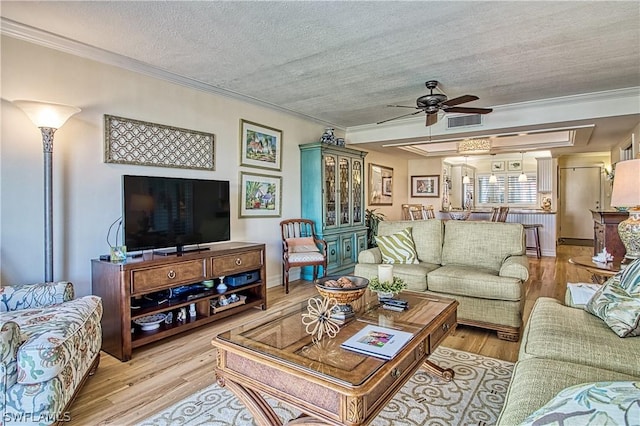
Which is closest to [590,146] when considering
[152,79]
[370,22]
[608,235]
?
[608,235]

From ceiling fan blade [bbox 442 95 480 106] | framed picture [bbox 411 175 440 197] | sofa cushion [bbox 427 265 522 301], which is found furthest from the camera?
framed picture [bbox 411 175 440 197]

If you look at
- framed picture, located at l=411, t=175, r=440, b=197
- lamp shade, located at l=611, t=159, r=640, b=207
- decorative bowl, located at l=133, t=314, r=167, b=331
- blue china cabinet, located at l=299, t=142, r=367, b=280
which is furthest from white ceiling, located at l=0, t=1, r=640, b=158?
framed picture, located at l=411, t=175, r=440, b=197

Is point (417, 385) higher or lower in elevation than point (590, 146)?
lower

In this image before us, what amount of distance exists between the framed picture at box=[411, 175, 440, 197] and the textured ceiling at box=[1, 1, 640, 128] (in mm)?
4703

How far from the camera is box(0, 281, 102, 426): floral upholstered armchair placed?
5.46 feet

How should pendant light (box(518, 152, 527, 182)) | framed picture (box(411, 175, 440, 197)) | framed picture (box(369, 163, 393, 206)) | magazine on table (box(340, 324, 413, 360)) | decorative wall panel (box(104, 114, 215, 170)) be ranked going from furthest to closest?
1. pendant light (box(518, 152, 527, 182))
2. framed picture (box(411, 175, 440, 197))
3. framed picture (box(369, 163, 393, 206))
4. decorative wall panel (box(104, 114, 215, 170))
5. magazine on table (box(340, 324, 413, 360))

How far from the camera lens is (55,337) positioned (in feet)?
5.86

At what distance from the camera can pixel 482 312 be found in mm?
3121

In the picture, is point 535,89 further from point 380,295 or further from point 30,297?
point 30,297

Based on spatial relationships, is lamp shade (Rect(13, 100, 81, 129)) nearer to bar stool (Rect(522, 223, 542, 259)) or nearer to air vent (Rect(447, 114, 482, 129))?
air vent (Rect(447, 114, 482, 129))

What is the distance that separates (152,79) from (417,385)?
11.6 feet

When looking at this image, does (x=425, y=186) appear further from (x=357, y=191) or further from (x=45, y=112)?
(x=45, y=112)

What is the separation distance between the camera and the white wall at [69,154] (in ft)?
8.56

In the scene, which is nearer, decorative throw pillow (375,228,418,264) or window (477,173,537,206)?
decorative throw pillow (375,228,418,264)
